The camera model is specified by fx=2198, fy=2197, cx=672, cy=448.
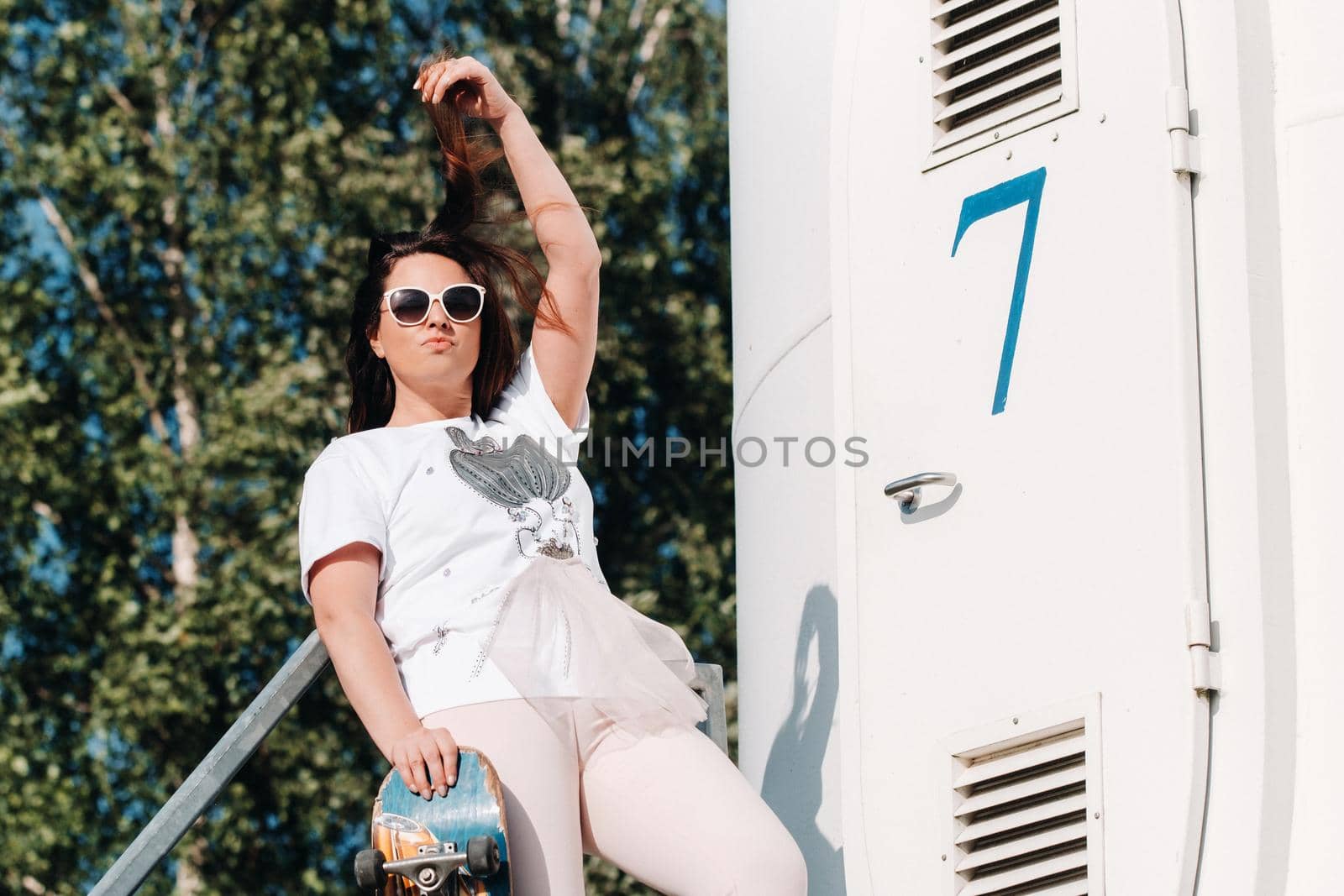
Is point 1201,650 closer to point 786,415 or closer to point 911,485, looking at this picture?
point 911,485

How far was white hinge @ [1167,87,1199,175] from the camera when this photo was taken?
3.67 m

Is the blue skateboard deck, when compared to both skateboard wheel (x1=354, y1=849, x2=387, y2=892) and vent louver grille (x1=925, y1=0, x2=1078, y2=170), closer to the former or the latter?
skateboard wheel (x1=354, y1=849, x2=387, y2=892)

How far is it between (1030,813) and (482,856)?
0.95m

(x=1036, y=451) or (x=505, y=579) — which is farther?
(x=505, y=579)

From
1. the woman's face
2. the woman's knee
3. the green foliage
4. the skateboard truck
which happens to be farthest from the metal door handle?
the green foliage

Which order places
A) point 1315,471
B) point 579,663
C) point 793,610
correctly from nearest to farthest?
point 1315,471 < point 579,663 < point 793,610

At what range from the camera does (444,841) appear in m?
3.65

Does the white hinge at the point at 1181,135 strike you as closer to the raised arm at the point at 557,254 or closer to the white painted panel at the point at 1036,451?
the white painted panel at the point at 1036,451

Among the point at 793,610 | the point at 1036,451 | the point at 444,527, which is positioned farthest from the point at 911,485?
the point at 793,610

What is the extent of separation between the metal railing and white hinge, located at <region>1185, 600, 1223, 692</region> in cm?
101

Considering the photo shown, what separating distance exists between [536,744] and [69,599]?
9872 mm

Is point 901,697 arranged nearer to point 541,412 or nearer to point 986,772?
point 986,772

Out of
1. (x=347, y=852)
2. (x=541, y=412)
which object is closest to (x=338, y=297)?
(x=347, y=852)

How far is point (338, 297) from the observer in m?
13.4
